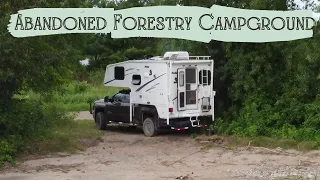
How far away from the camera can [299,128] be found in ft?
59.2

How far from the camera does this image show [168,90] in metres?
19.5

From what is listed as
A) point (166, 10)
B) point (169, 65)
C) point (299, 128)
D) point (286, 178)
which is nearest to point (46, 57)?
point (166, 10)

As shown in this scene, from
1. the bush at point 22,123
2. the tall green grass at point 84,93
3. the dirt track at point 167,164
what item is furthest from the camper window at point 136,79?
the tall green grass at point 84,93

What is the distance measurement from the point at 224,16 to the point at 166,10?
132 cm

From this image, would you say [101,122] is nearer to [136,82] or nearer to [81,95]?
[136,82]

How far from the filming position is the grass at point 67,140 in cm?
1666

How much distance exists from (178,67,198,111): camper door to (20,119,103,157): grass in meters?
3.00

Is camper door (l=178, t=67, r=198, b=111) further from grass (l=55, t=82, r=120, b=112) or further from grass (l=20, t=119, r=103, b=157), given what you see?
grass (l=55, t=82, r=120, b=112)

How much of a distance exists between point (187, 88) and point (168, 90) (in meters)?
0.82

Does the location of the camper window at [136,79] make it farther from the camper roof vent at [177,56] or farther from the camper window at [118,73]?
the camper roof vent at [177,56]

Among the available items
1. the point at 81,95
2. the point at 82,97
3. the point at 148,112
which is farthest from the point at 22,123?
the point at 81,95

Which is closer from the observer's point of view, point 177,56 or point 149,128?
point 177,56

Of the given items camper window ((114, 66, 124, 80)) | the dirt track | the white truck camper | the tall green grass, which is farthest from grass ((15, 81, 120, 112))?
the dirt track

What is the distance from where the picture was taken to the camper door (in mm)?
19797
